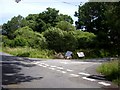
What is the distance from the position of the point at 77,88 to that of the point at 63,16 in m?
73.4

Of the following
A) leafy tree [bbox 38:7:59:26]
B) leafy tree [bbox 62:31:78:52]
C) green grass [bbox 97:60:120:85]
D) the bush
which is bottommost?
green grass [bbox 97:60:120:85]

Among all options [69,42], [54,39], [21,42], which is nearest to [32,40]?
[21,42]

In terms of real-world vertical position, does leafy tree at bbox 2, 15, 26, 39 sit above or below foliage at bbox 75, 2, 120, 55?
above

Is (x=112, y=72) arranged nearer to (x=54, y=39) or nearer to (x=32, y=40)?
(x=54, y=39)

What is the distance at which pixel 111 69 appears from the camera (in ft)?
53.8

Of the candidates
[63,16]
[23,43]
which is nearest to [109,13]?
[23,43]

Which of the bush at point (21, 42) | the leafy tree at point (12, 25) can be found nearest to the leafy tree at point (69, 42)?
the bush at point (21, 42)

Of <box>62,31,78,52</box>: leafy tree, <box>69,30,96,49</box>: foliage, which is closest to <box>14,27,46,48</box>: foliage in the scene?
<box>62,31,78,52</box>: leafy tree

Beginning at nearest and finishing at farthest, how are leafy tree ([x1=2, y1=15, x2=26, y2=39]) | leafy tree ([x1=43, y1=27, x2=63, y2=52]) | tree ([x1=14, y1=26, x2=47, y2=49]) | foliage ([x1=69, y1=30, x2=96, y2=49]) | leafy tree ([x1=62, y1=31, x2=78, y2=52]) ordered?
1. leafy tree ([x1=62, y1=31, x2=78, y2=52])
2. leafy tree ([x1=43, y1=27, x2=63, y2=52])
3. tree ([x1=14, y1=26, x2=47, y2=49])
4. foliage ([x1=69, y1=30, x2=96, y2=49])
5. leafy tree ([x1=2, y1=15, x2=26, y2=39])

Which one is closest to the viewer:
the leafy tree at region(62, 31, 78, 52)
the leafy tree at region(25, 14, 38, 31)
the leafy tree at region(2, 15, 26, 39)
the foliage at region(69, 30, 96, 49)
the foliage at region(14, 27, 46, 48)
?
the leafy tree at region(62, 31, 78, 52)

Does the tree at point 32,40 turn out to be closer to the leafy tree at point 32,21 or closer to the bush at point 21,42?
the bush at point 21,42

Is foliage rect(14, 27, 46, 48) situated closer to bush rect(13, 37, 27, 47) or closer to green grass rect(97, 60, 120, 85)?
bush rect(13, 37, 27, 47)

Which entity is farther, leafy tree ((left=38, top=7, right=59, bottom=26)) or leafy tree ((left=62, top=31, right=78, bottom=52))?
leafy tree ((left=38, top=7, right=59, bottom=26))

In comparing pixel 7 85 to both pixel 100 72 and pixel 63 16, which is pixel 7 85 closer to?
pixel 100 72
